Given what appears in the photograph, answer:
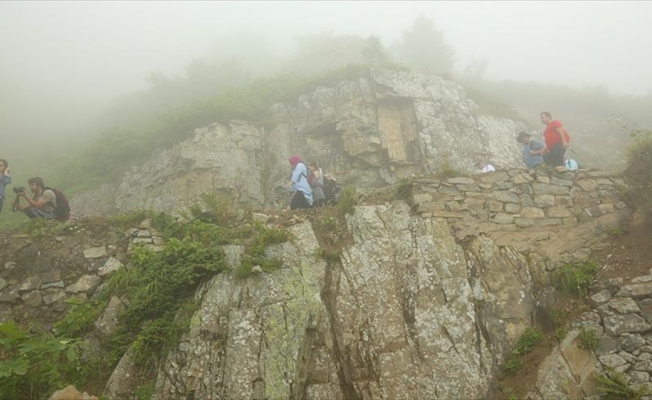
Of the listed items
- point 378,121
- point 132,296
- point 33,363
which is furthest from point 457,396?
point 378,121

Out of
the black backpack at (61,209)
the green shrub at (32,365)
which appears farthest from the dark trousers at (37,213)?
the green shrub at (32,365)

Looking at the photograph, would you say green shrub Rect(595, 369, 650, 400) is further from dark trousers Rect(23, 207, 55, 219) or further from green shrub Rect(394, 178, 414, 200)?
dark trousers Rect(23, 207, 55, 219)

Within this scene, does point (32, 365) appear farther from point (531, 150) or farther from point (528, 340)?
point (531, 150)

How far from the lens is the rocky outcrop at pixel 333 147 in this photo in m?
15.5

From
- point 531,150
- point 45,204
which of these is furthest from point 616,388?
point 45,204

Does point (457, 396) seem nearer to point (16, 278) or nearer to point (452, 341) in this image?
point (452, 341)

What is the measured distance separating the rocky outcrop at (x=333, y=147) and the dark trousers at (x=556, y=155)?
5.13 metres

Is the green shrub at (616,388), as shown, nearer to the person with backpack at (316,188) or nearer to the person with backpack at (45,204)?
the person with backpack at (316,188)

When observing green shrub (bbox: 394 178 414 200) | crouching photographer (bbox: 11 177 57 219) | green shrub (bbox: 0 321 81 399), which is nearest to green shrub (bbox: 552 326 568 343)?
green shrub (bbox: 394 178 414 200)

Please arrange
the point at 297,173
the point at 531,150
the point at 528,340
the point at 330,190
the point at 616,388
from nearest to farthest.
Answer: the point at 616,388 < the point at 528,340 < the point at 297,173 < the point at 531,150 < the point at 330,190

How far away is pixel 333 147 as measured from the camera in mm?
16938

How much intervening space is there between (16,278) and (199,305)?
3689 millimetres

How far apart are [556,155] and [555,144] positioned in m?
0.27

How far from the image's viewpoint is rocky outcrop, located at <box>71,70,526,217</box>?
1553 centimetres
